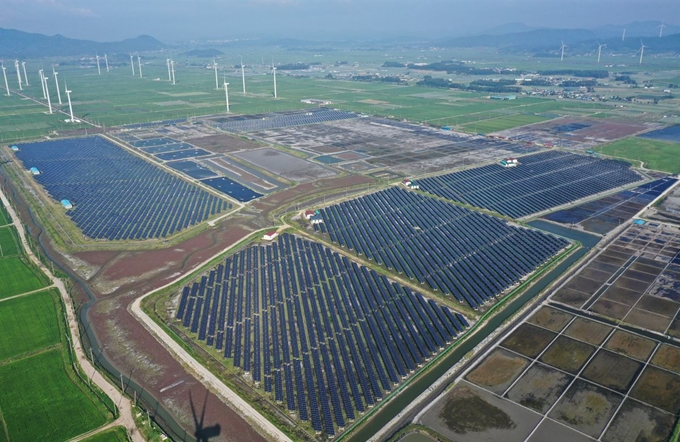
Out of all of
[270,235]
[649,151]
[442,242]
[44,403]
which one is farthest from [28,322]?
[649,151]

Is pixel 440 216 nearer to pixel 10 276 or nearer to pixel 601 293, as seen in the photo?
pixel 601 293

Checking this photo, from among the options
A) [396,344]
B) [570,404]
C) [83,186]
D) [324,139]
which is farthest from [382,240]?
[324,139]

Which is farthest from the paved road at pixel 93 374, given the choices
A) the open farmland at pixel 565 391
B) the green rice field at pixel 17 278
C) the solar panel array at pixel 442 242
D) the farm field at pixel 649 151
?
the farm field at pixel 649 151

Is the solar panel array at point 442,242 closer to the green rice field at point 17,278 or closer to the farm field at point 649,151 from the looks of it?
the green rice field at point 17,278

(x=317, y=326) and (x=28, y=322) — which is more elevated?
(x=28, y=322)

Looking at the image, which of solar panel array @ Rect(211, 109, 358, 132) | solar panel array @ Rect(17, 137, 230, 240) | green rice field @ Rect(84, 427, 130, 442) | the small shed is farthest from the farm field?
green rice field @ Rect(84, 427, 130, 442)

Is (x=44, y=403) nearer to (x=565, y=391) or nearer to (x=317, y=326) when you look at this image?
(x=317, y=326)
